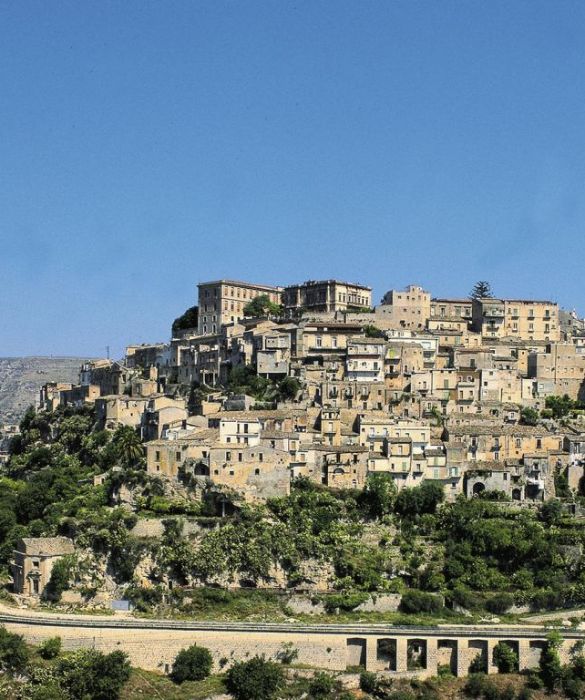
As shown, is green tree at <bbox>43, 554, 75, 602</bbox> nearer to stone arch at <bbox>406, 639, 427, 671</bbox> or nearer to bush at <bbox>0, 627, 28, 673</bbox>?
bush at <bbox>0, 627, 28, 673</bbox>

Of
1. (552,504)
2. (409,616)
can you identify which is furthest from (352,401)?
(409,616)

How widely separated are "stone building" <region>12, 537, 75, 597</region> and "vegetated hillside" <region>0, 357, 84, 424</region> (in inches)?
4221

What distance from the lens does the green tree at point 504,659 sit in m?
46.6

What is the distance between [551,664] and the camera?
4634 cm

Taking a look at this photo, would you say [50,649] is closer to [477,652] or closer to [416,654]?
[416,654]

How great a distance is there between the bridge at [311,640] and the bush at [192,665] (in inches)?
16.6

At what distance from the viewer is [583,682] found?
46.2 meters

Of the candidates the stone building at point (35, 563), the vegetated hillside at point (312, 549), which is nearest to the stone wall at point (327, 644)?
the vegetated hillside at point (312, 549)

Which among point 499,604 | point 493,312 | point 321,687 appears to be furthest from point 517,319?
point 321,687

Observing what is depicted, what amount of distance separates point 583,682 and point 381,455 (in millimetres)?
15468

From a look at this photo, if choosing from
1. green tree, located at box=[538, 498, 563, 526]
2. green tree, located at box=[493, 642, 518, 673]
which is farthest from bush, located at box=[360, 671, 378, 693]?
green tree, located at box=[538, 498, 563, 526]

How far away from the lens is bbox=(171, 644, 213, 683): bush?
1756 inches

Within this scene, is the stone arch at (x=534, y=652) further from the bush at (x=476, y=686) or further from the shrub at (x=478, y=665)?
the bush at (x=476, y=686)

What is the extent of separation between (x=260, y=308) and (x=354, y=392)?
71.3 ft
